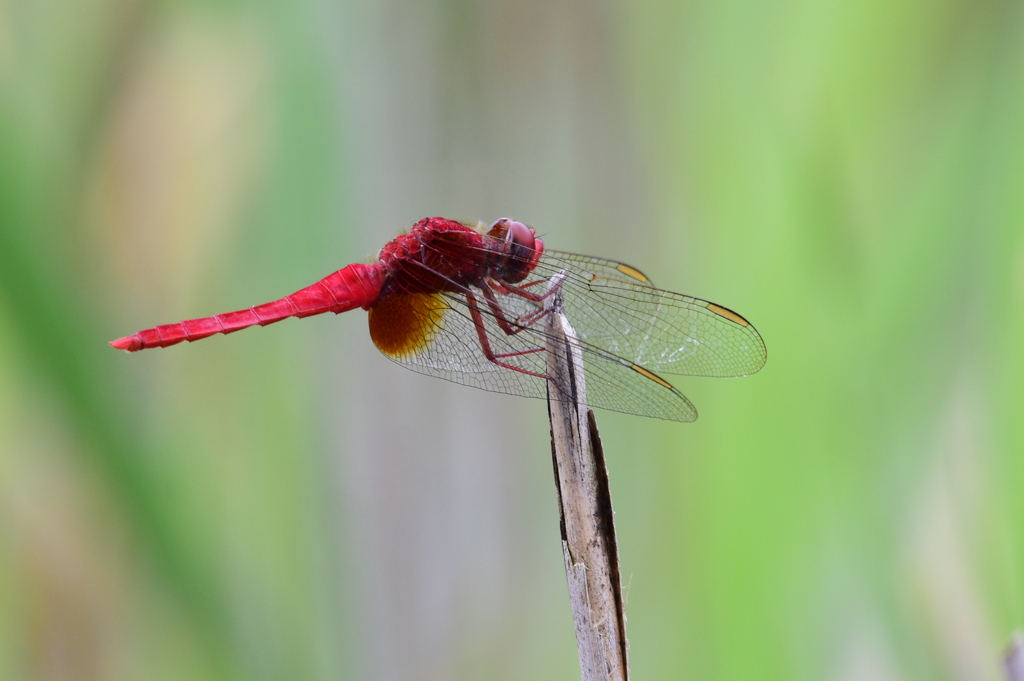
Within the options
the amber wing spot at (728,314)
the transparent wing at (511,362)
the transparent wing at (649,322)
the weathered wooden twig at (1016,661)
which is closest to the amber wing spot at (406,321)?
the transparent wing at (511,362)

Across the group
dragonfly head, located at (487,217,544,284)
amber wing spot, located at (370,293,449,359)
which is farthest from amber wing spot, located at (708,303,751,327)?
amber wing spot, located at (370,293,449,359)

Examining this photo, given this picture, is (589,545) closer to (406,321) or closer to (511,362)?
(511,362)

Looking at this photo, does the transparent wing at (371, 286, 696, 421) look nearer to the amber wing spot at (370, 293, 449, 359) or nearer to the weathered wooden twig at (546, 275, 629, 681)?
the amber wing spot at (370, 293, 449, 359)

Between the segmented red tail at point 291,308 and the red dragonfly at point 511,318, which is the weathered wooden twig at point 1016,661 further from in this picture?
the segmented red tail at point 291,308

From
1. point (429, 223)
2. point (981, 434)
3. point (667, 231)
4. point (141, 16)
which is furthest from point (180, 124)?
point (981, 434)

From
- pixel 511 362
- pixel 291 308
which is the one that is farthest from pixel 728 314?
pixel 291 308

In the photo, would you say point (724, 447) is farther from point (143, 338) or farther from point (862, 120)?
point (143, 338)
